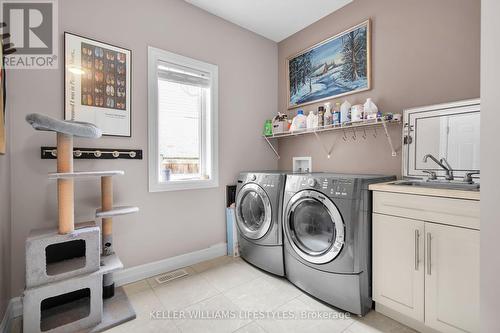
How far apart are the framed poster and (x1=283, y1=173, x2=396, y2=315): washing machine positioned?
1.57 meters

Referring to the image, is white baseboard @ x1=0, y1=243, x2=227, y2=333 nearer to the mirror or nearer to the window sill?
the window sill

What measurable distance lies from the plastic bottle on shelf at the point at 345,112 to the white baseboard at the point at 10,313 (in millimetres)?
2787

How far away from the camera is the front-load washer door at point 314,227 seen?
61.8 inches

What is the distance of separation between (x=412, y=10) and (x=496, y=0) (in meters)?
1.24

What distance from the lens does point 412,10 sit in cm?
181

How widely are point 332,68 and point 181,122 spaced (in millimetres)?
1678

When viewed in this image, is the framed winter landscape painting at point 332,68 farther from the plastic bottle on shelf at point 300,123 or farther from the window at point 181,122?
the window at point 181,122

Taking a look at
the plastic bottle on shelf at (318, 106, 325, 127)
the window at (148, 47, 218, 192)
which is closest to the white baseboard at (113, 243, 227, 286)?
the window at (148, 47, 218, 192)

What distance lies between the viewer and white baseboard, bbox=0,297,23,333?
4.37 feet

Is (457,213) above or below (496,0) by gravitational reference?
below

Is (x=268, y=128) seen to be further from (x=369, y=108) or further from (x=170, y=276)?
(x=170, y=276)

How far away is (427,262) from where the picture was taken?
51.0 inches

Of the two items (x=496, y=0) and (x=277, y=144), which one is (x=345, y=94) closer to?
(x=277, y=144)

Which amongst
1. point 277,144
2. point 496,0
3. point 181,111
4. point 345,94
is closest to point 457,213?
point 496,0
